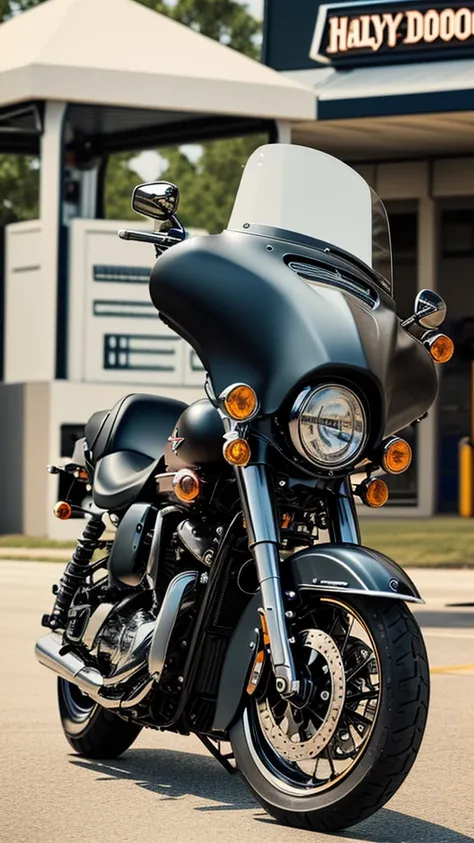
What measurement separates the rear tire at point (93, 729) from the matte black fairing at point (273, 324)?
1682 mm

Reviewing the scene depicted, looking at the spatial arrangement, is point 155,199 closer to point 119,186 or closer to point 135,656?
point 135,656

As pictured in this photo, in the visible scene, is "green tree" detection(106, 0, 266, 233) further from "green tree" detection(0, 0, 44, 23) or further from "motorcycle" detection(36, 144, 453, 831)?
"motorcycle" detection(36, 144, 453, 831)

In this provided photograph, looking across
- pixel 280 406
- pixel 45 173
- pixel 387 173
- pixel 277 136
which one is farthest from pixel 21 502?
pixel 280 406

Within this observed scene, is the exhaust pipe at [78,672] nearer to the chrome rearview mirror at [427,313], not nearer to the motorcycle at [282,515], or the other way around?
the motorcycle at [282,515]

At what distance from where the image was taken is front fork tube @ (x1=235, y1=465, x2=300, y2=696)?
17.0 feet

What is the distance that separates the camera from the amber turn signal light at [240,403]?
535 centimetres

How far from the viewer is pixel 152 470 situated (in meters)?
6.16

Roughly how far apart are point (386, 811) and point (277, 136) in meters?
18.0

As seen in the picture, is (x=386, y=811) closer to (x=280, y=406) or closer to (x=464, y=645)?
(x=280, y=406)

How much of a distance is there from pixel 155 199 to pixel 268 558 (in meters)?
1.32

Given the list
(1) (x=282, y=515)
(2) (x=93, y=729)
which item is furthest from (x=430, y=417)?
(1) (x=282, y=515)

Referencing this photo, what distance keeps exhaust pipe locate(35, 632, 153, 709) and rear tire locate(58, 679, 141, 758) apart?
19 centimetres

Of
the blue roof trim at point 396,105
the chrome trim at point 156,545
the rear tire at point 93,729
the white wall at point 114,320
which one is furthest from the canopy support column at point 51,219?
the chrome trim at point 156,545

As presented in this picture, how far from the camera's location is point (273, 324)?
5.47 metres
